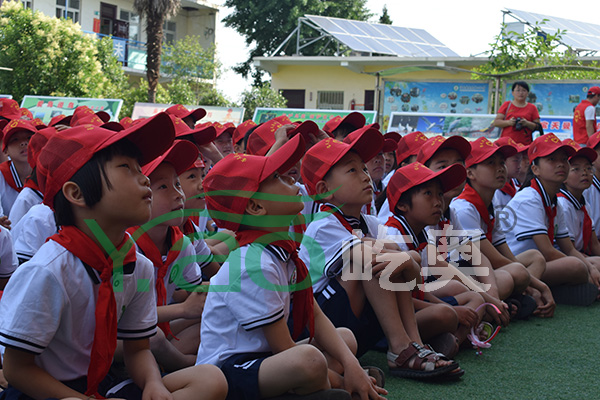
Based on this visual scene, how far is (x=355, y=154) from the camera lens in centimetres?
301

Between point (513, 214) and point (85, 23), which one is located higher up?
point (85, 23)

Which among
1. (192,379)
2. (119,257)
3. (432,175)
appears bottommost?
(192,379)

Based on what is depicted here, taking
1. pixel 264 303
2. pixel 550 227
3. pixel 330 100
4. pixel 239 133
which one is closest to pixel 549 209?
pixel 550 227

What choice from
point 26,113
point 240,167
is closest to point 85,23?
point 26,113

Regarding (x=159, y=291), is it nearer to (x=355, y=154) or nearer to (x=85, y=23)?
(x=355, y=154)

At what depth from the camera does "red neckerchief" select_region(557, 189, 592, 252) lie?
482 cm

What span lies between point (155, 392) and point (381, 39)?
53.2 feet

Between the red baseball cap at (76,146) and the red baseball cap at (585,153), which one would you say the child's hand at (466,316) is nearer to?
the red baseball cap at (76,146)

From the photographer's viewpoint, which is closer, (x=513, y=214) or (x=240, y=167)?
(x=240, y=167)

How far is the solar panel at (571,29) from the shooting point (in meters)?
14.4

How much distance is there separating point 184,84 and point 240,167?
1450cm

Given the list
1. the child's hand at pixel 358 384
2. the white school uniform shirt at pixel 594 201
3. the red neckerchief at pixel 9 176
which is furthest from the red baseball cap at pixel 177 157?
the white school uniform shirt at pixel 594 201

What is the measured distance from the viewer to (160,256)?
8.45 ft

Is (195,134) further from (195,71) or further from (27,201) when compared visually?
(195,71)
